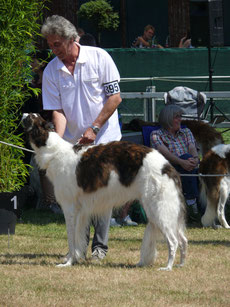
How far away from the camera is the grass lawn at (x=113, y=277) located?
4.48 m

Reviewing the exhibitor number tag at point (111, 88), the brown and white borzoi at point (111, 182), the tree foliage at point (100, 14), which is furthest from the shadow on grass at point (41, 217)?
the tree foliage at point (100, 14)

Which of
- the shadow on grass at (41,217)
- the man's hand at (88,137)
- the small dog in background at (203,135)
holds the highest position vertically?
the man's hand at (88,137)

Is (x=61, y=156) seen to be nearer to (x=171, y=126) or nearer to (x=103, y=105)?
(x=103, y=105)

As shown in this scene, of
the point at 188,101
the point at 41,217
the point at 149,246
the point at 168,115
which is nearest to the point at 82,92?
the point at 149,246

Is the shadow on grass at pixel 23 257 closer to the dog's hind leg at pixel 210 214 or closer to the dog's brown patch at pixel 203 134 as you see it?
the dog's hind leg at pixel 210 214

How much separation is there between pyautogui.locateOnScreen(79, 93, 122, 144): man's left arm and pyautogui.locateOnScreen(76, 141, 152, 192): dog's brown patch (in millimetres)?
194

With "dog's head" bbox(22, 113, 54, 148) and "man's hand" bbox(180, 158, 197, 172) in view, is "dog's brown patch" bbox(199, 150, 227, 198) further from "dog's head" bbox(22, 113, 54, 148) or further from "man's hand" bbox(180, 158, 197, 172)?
"dog's head" bbox(22, 113, 54, 148)

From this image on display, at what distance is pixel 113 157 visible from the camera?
530 centimetres

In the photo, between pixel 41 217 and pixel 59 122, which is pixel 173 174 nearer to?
pixel 59 122

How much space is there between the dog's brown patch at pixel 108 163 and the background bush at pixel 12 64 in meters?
2.02

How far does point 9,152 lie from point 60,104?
172cm

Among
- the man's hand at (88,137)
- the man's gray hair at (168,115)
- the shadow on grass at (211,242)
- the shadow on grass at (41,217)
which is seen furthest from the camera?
the shadow on grass at (41,217)

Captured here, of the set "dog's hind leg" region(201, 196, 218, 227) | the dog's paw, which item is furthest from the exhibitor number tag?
"dog's hind leg" region(201, 196, 218, 227)

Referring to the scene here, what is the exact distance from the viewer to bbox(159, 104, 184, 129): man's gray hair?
7555mm
